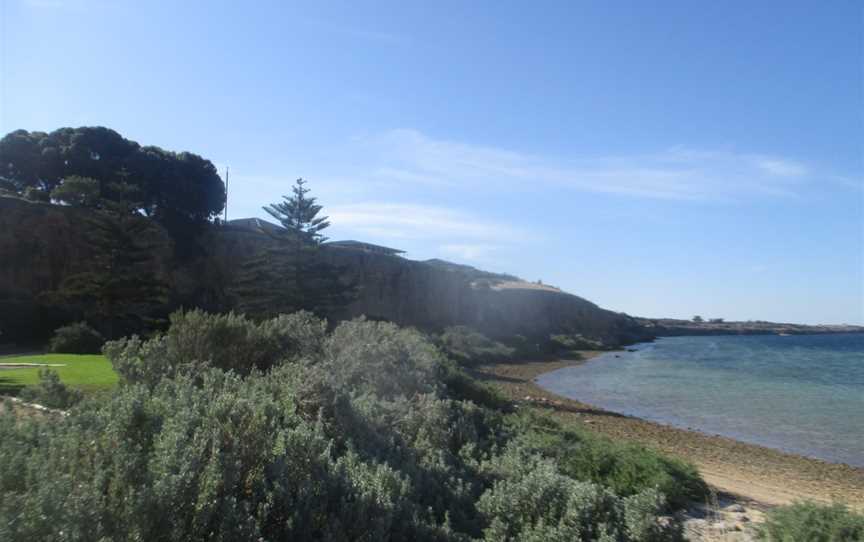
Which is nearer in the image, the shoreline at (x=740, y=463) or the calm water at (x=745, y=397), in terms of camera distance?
the shoreline at (x=740, y=463)

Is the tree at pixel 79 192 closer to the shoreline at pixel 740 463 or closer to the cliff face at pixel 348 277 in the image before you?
the cliff face at pixel 348 277

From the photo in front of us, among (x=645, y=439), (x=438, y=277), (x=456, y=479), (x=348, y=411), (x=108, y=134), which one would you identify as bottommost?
(x=645, y=439)

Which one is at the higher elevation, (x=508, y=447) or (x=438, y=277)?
(x=438, y=277)

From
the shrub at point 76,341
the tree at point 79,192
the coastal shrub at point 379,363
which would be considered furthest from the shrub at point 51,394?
the tree at point 79,192

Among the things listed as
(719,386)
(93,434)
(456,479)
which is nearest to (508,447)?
(456,479)

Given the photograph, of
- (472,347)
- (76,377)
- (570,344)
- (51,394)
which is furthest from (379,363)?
(570,344)

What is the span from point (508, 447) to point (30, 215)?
29.6 meters

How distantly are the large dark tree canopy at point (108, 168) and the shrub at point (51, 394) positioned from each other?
2825 centimetres

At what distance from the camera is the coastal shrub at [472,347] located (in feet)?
112

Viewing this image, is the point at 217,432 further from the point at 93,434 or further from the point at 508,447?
the point at 508,447

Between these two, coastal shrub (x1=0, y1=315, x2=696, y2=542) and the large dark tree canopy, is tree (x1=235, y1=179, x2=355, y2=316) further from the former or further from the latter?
coastal shrub (x1=0, y1=315, x2=696, y2=542)

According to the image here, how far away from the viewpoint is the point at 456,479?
19.2ft

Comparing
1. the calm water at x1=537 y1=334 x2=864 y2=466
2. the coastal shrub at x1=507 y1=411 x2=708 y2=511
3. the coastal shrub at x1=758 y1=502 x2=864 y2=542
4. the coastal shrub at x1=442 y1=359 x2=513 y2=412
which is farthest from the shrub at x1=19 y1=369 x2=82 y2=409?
the calm water at x1=537 y1=334 x2=864 y2=466

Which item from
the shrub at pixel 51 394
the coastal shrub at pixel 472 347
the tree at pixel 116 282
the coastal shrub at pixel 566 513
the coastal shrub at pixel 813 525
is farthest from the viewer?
the coastal shrub at pixel 472 347
